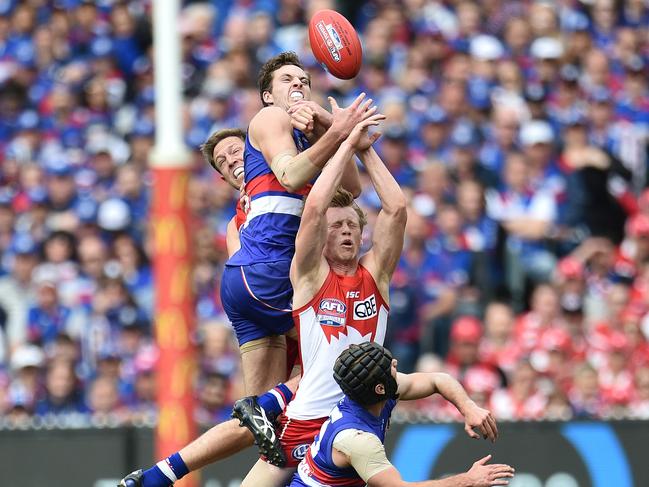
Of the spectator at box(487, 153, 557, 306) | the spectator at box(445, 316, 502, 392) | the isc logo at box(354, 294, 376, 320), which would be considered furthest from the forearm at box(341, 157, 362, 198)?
the spectator at box(487, 153, 557, 306)

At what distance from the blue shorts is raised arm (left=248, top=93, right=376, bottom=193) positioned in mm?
457

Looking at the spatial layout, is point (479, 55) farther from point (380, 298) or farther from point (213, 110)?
point (380, 298)

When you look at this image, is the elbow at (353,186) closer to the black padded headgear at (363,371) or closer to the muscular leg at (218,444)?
the black padded headgear at (363,371)

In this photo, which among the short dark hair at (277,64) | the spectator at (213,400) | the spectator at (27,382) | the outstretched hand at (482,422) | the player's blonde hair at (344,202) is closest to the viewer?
the outstretched hand at (482,422)

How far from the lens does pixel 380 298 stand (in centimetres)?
767

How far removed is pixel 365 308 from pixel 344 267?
0.73 ft

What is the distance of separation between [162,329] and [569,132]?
5.08 metres

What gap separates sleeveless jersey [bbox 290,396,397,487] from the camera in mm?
7156

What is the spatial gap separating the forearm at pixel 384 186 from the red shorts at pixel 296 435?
1079mm

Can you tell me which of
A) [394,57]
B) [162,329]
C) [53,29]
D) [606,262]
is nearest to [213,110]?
[394,57]

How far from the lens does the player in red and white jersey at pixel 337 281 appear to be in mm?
7457

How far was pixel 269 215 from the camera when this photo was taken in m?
7.85

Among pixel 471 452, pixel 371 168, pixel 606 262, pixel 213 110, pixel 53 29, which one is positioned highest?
pixel 53 29

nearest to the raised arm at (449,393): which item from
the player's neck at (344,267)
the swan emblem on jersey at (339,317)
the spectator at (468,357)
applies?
the swan emblem on jersey at (339,317)
